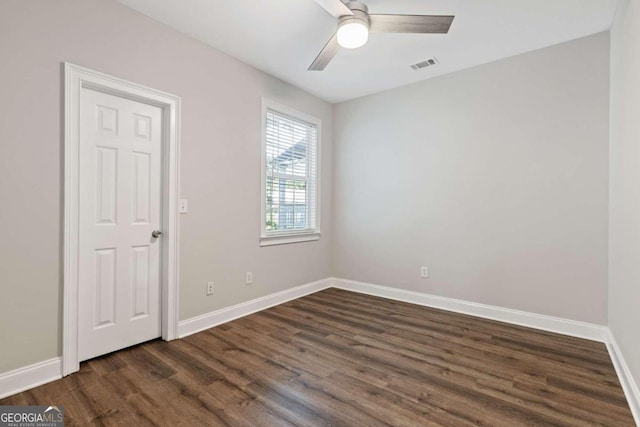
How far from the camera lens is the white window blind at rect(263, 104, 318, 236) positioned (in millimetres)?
3582

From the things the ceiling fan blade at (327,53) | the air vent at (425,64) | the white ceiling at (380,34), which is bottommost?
the ceiling fan blade at (327,53)

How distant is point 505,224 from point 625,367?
142 cm

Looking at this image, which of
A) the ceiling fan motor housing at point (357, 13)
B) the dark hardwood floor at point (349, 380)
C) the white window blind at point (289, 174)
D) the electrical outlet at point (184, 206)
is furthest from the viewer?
the white window blind at point (289, 174)

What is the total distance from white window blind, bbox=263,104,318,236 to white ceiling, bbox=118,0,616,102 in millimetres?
647

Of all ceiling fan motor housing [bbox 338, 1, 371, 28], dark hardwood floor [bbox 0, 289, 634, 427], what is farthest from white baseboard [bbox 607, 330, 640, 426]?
ceiling fan motor housing [bbox 338, 1, 371, 28]

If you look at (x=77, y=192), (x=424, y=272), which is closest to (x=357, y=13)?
(x=77, y=192)

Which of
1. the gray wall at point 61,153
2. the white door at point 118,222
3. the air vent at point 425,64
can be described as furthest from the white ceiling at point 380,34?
the white door at point 118,222

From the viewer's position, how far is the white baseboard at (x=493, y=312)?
267 centimetres

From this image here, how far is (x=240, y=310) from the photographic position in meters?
3.16

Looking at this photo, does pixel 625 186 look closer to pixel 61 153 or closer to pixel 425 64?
pixel 425 64

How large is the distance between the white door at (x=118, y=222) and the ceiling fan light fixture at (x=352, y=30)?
166 centimetres

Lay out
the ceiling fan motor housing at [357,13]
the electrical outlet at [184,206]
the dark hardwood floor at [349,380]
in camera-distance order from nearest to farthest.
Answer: the dark hardwood floor at [349,380] < the ceiling fan motor housing at [357,13] < the electrical outlet at [184,206]

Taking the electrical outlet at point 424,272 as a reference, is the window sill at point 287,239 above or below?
above

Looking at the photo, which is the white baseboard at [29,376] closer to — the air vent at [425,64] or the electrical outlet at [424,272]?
the electrical outlet at [424,272]
